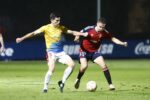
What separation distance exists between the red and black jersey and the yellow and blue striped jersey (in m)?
1.50

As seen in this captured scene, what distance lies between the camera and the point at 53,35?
60.7ft

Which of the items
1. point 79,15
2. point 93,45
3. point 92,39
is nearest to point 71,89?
point 93,45

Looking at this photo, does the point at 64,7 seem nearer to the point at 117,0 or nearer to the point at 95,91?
the point at 117,0

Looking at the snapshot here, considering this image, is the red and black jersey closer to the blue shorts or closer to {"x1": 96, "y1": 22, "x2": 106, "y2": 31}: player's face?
the blue shorts

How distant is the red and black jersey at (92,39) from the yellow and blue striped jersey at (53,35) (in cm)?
150

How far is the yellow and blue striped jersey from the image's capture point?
18484 mm

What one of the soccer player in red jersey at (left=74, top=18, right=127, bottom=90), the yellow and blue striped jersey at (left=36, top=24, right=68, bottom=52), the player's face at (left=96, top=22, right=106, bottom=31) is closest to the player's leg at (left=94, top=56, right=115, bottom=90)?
the soccer player in red jersey at (left=74, top=18, right=127, bottom=90)

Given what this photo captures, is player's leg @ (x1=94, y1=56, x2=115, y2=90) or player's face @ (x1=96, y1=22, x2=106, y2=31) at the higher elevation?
player's face @ (x1=96, y1=22, x2=106, y2=31)

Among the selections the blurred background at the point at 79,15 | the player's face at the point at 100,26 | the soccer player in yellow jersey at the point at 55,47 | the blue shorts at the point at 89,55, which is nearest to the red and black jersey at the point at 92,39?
the blue shorts at the point at 89,55

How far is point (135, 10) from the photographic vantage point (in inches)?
1833

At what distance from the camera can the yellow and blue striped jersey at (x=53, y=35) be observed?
18484mm

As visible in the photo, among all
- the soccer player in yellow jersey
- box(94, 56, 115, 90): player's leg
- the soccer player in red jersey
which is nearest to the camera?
the soccer player in yellow jersey

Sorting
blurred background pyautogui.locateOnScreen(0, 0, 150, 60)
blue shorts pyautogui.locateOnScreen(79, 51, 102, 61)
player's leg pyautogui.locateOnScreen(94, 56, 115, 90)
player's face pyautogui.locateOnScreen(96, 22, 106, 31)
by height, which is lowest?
player's leg pyautogui.locateOnScreen(94, 56, 115, 90)

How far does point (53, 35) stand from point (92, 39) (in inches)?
75.1
